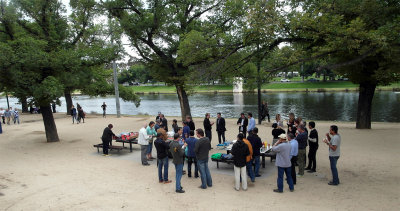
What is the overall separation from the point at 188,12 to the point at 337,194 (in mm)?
15921

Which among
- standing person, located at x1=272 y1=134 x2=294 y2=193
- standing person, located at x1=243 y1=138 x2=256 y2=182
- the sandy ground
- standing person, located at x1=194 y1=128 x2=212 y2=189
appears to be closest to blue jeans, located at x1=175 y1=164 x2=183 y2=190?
the sandy ground

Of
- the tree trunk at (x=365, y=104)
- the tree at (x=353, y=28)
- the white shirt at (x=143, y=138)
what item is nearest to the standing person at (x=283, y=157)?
the tree at (x=353, y=28)

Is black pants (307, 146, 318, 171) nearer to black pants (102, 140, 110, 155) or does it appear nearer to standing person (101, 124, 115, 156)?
standing person (101, 124, 115, 156)

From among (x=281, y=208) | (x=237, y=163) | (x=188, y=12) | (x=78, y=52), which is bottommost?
(x=281, y=208)

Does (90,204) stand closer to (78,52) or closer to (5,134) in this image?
(78,52)

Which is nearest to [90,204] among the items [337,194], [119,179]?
[119,179]

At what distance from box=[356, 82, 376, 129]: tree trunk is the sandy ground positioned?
4055 millimetres

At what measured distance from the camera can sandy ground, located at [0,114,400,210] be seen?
684cm

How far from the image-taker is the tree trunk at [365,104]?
16.0m

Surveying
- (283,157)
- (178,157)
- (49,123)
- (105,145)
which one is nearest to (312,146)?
(283,157)

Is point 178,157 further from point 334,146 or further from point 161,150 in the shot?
point 334,146

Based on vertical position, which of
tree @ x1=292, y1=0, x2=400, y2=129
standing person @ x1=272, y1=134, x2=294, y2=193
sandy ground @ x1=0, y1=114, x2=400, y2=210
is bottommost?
sandy ground @ x1=0, y1=114, x2=400, y2=210

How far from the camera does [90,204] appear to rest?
700cm

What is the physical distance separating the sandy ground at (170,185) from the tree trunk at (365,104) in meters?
4.06
